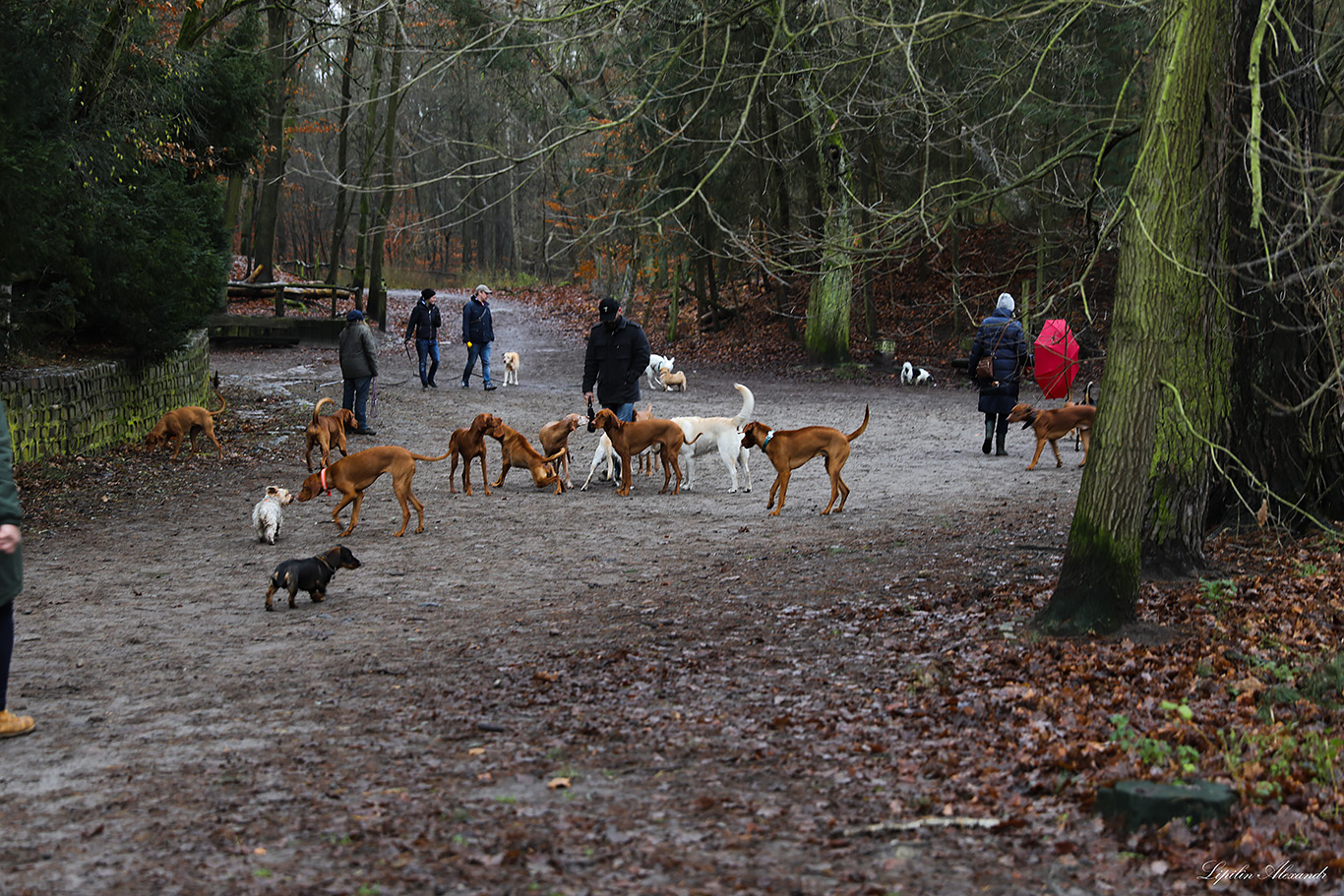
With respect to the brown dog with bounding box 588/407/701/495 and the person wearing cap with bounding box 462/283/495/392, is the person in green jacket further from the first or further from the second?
the person wearing cap with bounding box 462/283/495/392

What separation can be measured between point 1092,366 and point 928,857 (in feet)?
68.1

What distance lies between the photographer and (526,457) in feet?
41.9

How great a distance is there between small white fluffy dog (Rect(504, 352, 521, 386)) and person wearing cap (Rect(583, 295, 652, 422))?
982 cm

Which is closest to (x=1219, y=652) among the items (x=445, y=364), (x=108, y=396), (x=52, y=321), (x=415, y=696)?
(x=415, y=696)

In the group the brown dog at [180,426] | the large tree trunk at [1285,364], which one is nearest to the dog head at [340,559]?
the large tree trunk at [1285,364]

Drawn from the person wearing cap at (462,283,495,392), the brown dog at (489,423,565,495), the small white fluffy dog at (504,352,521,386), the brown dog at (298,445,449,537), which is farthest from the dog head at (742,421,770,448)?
the small white fluffy dog at (504,352,521,386)

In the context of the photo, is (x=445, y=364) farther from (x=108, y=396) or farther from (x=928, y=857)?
(x=928, y=857)

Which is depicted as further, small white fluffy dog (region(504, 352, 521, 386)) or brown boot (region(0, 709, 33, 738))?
small white fluffy dog (region(504, 352, 521, 386))

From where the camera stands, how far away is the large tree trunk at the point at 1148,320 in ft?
20.3

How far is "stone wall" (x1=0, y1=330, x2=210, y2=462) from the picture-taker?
42.7 ft

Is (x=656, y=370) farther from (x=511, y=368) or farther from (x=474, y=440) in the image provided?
(x=474, y=440)

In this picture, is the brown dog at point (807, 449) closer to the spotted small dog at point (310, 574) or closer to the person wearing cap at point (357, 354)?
the spotted small dog at point (310, 574)

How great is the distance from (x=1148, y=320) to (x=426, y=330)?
1674 cm

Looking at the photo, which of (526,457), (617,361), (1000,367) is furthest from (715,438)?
(1000,367)
